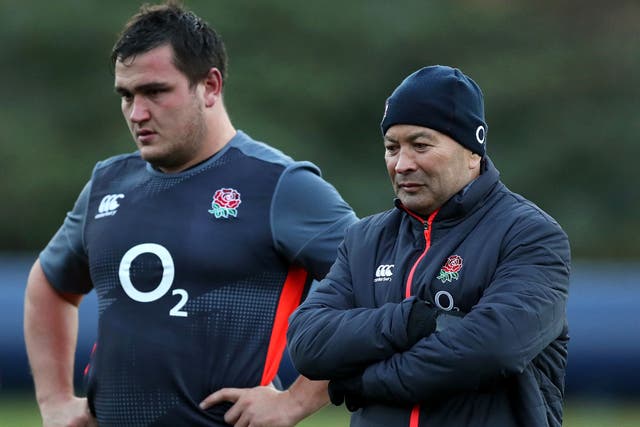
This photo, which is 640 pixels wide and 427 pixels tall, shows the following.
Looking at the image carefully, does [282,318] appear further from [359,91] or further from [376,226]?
[359,91]

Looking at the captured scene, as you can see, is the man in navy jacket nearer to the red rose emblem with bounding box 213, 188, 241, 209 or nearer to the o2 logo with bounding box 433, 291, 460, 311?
the o2 logo with bounding box 433, 291, 460, 311

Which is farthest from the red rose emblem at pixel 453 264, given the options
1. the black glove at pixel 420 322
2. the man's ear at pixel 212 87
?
the man's ear at pixel 212 87

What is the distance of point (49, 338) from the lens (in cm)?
509

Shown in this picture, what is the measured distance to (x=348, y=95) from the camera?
22234mm

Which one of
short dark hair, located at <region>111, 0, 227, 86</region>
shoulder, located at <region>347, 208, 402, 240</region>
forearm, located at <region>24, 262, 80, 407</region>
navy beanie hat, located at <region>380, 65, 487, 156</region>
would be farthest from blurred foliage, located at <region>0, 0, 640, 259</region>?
navy beanie hat, located at <region>380, 65, 487, 156</region>

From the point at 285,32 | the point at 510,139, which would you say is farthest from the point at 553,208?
the point at 285,32

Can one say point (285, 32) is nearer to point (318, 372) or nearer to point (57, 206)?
point (57, 206)

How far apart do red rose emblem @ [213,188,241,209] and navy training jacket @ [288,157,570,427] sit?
2.54ft

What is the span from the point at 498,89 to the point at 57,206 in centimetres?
733

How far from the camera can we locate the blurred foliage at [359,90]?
2092 centimetres

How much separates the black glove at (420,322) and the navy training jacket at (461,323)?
20 mm

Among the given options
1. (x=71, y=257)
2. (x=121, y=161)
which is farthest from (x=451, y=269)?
(x=71, y=257)

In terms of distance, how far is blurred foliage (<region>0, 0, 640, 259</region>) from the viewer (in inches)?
824

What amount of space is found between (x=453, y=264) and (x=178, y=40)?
1487 mm
